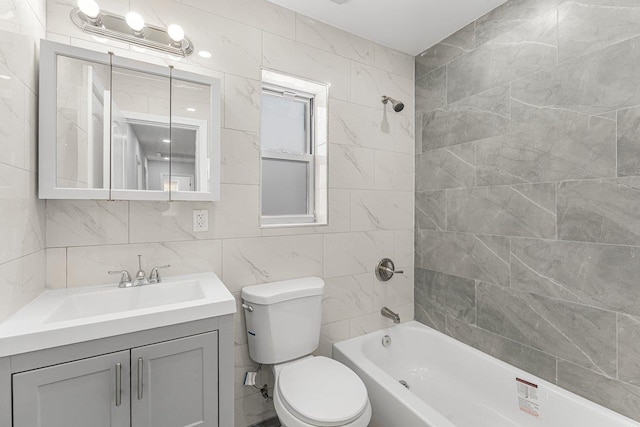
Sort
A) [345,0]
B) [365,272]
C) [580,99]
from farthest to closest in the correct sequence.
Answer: [365,272]
[345,0]
[580,99]

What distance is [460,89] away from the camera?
6.58 ft

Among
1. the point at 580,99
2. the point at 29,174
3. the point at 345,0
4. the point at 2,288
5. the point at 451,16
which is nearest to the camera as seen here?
the point at 2,288

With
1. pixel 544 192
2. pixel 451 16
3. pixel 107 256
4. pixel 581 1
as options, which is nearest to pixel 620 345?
pixel 544 192

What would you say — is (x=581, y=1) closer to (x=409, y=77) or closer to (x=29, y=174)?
(x=409, y=77)

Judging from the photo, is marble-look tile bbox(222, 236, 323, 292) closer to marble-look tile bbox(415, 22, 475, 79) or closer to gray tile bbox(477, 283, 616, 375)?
gray tile bbox(477, 283, 616, 375)

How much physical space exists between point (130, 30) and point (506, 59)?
2026 mm

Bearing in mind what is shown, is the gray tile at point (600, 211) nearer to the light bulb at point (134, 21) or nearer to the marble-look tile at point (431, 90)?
the marble-look tile at point (431, 90)

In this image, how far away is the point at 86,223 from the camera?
1.36 m

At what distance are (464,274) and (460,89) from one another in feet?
4.11

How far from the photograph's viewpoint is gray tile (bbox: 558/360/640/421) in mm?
1296

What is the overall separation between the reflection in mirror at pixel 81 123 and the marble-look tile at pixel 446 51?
6.74 feet

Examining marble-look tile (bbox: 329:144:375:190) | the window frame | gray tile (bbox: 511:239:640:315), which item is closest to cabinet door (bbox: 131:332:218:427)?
the window frame

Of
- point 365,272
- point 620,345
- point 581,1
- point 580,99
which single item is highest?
point 581,1

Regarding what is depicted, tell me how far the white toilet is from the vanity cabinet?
0.35 metres
